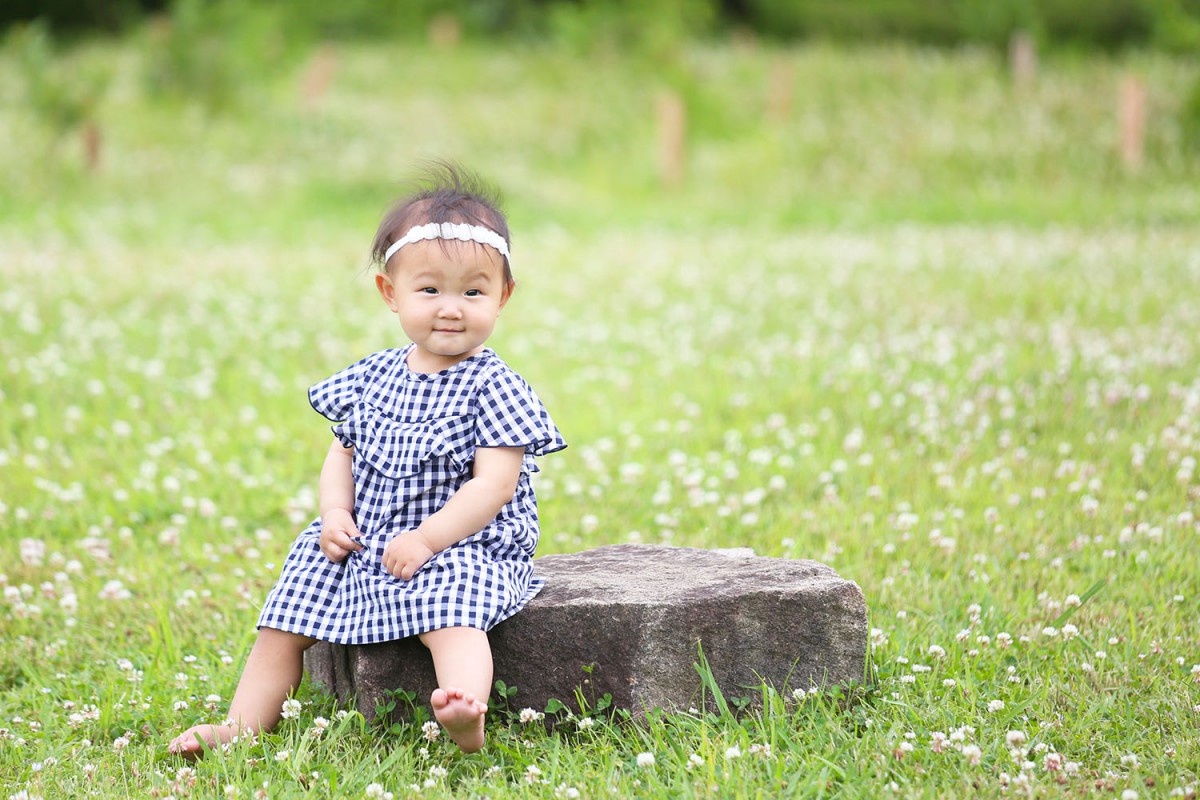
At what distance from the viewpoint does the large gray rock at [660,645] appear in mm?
3600

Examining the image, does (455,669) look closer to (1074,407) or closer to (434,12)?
(1074,407)

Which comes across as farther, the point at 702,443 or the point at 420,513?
the point at 702,443

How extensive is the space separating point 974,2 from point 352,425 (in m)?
27.9

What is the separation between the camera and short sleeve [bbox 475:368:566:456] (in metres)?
3.74

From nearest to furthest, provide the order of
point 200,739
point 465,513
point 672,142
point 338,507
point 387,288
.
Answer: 1. point 200,739
2. point 465,513
3. point 338,507
4. point 387,288
5. point 672,142

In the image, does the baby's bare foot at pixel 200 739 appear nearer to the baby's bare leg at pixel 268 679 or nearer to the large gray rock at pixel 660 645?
the baby's bare leg at pixel 268 679

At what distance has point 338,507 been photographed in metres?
3.89

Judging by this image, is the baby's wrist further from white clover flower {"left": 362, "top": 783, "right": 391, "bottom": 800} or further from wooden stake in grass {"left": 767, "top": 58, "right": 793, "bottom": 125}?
wooden stake in grass {"left": 767, "top": 58, "right": 793, "bottom": 125}

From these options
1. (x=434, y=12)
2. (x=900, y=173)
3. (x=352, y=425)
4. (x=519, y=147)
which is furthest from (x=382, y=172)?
(x=434, y=12)

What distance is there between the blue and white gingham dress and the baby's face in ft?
0.43

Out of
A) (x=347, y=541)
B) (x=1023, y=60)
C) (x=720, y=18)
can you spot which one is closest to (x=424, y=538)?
(x=347, y=541)

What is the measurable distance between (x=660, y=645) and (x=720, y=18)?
126 feet

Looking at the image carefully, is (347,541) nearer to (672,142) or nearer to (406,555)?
(406,555)

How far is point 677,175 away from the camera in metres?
20.9
